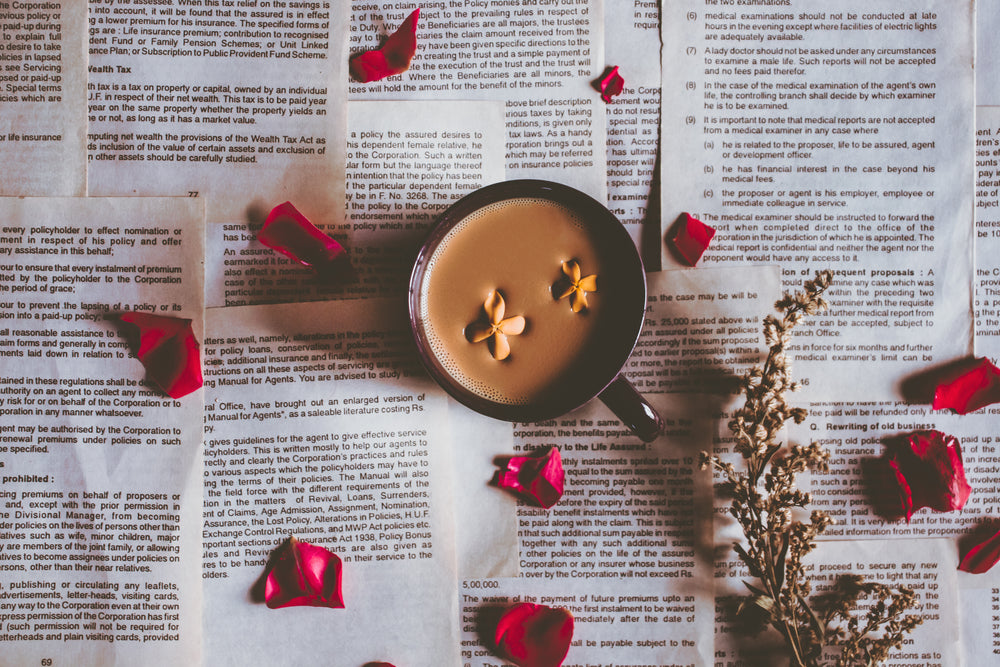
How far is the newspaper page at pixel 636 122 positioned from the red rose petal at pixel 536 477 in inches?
9.3

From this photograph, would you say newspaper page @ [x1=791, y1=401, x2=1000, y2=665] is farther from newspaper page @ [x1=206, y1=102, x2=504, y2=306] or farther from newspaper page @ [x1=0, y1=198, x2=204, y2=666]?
newspaper page @ [x1=0, y1=198, x2=204, y2=666]

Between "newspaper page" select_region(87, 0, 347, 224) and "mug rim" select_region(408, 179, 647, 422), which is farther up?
"newspaper page" select_region(87, 0, 347, 224)

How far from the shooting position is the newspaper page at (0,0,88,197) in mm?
729

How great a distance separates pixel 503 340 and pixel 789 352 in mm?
316

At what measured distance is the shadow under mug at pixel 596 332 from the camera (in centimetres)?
65

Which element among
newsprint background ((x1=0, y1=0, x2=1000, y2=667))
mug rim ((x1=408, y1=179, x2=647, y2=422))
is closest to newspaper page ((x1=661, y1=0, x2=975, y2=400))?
newsprint background ((x1=0, y1=0, x2=1000, y2=667))

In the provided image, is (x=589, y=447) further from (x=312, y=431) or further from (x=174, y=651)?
(x=174, y=651)

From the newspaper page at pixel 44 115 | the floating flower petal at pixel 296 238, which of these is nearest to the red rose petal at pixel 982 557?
the floating flower petal at pixel 296 238

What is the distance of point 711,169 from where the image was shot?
733 millimetres

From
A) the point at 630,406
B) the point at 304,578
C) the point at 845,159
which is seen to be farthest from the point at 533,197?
the point at 304,578

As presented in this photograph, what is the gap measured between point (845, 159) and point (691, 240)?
0.63 feet

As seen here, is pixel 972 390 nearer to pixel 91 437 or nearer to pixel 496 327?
pixel 496 327

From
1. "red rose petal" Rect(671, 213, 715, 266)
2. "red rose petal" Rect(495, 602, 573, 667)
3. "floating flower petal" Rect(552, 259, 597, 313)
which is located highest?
"red rose petal" Rect(671, 213, 715, 266)

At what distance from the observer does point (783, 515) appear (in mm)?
676
